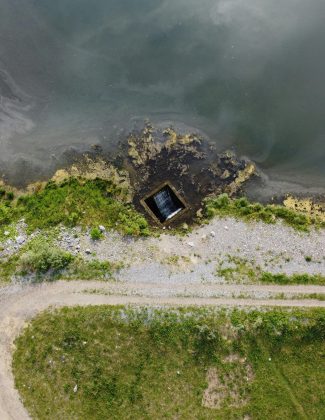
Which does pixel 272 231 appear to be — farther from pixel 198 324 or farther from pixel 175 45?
pixel 175 45

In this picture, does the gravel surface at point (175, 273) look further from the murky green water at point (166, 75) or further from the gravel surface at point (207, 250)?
the murky green water at point (166, 75)

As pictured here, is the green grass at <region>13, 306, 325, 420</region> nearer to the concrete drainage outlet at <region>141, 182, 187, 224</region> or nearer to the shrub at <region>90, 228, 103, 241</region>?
the shrub at <region>90, 228, 103, 241</region>

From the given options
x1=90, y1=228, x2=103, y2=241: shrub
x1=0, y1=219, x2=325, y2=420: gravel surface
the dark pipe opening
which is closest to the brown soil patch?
x1=0, y1=219, x2=325, y2=420: gravel surface

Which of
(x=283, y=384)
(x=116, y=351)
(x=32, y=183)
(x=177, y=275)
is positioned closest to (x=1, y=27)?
(x=32, y=183)

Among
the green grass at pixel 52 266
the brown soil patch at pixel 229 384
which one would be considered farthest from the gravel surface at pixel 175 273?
the brown soil patch at pixel 229 384

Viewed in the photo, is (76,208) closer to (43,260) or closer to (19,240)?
(19,240)

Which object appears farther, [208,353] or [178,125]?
[178,125]

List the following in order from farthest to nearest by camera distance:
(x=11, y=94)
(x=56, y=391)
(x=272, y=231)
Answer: (x=11, y=94) < (x=272, y=231) < (x=56, y=391)

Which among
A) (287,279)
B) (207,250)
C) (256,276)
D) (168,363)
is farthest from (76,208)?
(287,279)
